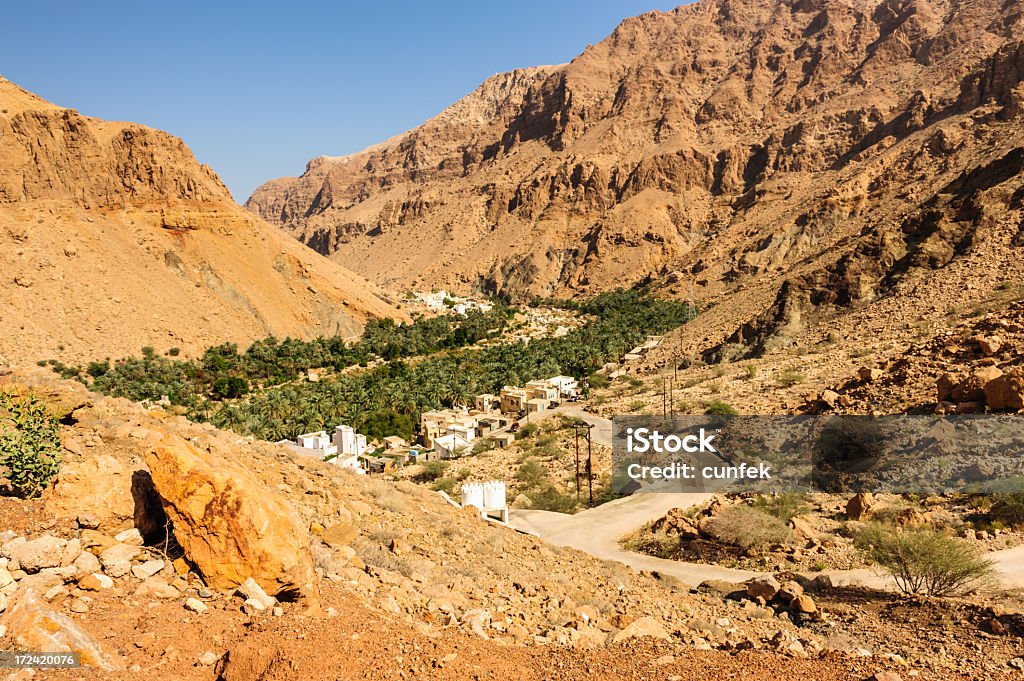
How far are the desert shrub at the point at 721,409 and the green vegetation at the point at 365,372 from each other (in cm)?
1870

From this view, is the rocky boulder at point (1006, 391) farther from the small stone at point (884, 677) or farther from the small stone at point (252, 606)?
the small stone at point (252, 606)

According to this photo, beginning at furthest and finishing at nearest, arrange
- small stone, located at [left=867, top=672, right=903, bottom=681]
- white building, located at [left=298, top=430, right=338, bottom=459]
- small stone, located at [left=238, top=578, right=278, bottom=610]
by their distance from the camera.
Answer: white building, located at [left=298, top=430, right=338, bottom=459] < small stone, located at [left=867, top=672, right=903, bottom=681] < small stone, located at [left=238, top=578, right=278, bottom=610]

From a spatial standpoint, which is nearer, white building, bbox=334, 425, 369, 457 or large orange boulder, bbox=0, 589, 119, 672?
large orange boulder, bbox=0, 589, 119, 672

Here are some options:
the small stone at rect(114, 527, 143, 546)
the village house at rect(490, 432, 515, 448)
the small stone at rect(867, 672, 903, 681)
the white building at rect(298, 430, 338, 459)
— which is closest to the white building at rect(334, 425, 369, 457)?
the white building at rect(298, 430, 338, 459)

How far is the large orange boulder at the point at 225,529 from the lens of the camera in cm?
575

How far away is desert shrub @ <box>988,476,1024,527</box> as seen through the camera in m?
12.7

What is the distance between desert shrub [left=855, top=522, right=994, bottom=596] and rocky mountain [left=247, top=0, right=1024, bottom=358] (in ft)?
68.2

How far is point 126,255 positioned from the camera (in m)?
52.2

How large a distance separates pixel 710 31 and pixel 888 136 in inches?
3097

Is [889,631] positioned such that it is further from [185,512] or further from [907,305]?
[907,305]

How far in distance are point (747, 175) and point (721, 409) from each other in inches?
4022

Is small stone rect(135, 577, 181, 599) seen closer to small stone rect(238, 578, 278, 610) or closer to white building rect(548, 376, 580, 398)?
small stone rect(238, 578, 278, 610)

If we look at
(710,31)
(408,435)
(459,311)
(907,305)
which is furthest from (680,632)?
(710,31)

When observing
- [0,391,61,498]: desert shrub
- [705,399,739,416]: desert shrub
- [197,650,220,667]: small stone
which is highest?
[705,399,739,416]: desert shrub
